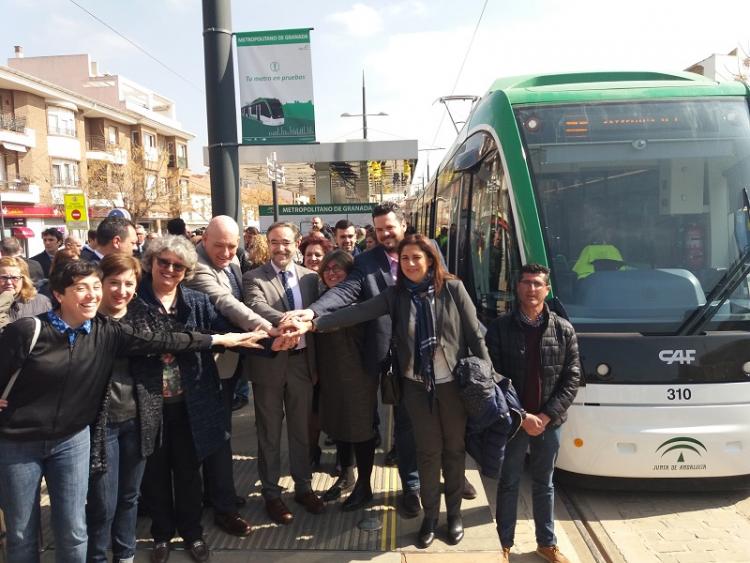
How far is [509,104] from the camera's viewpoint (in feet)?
16.3

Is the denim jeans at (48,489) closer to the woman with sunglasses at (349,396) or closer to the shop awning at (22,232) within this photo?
the woman with sunglasses at (349,396)

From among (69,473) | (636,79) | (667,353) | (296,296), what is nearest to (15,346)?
(69,473)

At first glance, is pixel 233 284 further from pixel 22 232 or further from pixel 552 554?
pixel 22 232

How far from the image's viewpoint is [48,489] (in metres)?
2.80

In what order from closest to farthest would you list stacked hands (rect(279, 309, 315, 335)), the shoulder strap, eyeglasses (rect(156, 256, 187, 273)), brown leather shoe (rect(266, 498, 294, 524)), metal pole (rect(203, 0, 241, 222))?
the shoulder strap
eyeglasses (rect(156, 256, 187, 273))
stacked hands (rect(279, 309, 315, 335))
brown leather shoe (rect(266, 498, 294, 524))
metal pole (rect(203, 0, 241, 222))

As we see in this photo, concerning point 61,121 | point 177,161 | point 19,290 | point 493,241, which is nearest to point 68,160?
point 61,121

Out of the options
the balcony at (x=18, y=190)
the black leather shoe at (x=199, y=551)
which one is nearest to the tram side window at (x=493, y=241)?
the black leather shoe at (x=199, y=551)

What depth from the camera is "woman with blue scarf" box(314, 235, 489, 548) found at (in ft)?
11.7

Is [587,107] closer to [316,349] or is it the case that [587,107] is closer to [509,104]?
[509,104]

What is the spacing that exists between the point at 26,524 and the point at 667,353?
3.82m

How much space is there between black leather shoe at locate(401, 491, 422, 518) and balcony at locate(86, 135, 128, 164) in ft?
126

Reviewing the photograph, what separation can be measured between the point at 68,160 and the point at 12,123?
456cm

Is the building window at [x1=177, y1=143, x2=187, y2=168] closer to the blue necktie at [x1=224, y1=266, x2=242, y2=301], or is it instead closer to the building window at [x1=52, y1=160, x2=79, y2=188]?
the building window at [x1=52, y1=160, x2=79, y2=188]

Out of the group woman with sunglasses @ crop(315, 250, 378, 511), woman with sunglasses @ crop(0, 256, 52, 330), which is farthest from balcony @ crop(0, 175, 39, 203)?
woman with sunglasses @ crop(315, 250, 378, 511)
